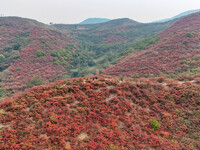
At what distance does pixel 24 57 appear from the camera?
3788 cm

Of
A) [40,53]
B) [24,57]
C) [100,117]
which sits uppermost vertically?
[40,53]

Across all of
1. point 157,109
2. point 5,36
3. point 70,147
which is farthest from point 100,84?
point 5,36

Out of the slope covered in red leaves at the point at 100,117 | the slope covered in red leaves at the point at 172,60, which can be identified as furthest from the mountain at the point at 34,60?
the slope covered in red leaves at the point at 100,117

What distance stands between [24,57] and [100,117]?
130ft

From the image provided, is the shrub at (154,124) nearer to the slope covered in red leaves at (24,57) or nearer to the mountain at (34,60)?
the mountain at (34,60)

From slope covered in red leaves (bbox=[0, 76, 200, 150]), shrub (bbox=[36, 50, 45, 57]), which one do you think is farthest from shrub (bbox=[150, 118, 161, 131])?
shrub (bbox=[36, 50, 45, 57])

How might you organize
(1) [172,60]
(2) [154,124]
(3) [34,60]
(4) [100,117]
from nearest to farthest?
1. (4) [100,117]
2. (2) [154,124]
3. (1) [172,60]
4. (3) [34,60]

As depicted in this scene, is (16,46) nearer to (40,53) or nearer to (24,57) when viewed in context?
(24,57)

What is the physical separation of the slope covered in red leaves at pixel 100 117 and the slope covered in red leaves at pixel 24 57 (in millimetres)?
19954

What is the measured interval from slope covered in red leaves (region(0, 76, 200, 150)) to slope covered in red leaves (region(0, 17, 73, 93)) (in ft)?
65.5

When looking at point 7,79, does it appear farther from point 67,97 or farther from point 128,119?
point 128,119

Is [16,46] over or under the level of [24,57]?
over

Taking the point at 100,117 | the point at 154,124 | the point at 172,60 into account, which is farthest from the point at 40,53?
the point at 154,124

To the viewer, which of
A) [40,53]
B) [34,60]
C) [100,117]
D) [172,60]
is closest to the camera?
[100,117]
